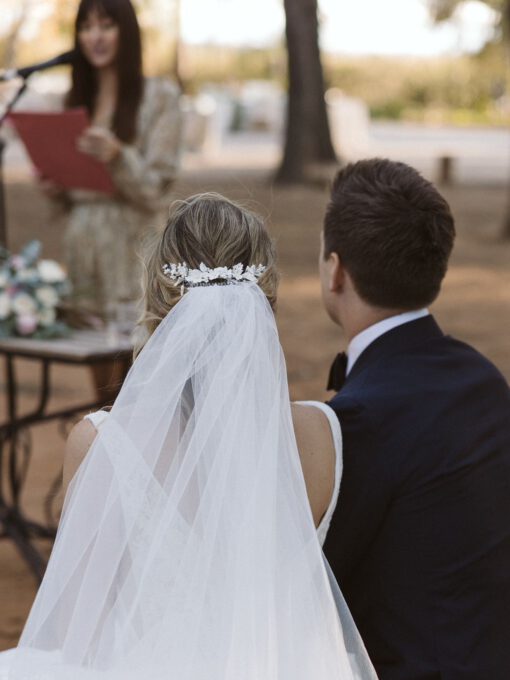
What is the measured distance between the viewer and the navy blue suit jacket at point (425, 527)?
190 centimetres

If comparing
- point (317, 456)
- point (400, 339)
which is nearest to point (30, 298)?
point (400, 339)

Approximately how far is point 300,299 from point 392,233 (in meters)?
8.05

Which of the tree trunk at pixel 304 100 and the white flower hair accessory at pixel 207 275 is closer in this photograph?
the white flower hair accessory at pixel 207 275

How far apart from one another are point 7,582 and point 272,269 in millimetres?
2499

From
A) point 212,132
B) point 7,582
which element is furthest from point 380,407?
point 212,132

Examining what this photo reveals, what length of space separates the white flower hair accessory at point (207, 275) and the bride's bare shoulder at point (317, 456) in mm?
255

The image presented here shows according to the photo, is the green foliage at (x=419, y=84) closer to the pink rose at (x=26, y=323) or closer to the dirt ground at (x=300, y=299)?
the dirt ground at (x=300, y=299)

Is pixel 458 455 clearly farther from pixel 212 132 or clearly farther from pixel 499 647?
pixel 212 132

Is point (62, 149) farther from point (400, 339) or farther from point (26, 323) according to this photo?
point (400, 339)

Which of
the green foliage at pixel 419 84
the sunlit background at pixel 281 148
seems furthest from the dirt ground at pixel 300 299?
the green foliage at pixel 419 84

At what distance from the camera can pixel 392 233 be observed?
2.09 metres

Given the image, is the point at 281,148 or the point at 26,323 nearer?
the point at 26,323

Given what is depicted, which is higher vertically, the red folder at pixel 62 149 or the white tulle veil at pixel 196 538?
the red folder at pixel 62 149

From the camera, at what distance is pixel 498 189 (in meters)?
20.2
